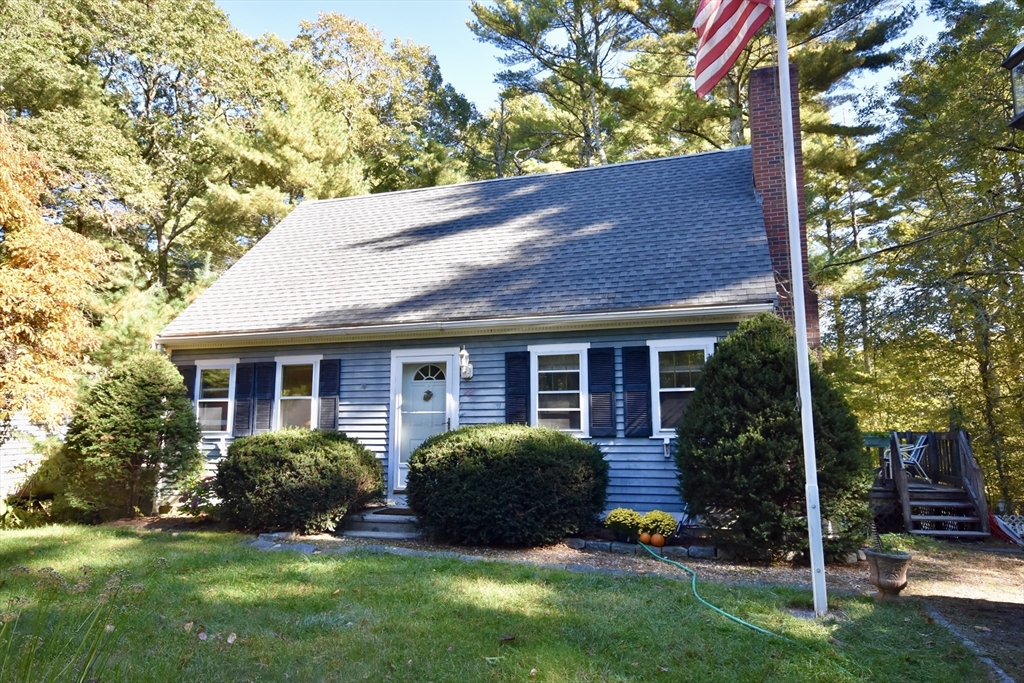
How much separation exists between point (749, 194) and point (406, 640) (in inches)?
365

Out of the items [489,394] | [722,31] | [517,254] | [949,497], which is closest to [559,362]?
[489,394]

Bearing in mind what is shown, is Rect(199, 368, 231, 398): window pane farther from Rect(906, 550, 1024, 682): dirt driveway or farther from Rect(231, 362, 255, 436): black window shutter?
Rect(906, 550, 1024, 682): dirt driveway

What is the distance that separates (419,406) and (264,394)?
2791 mm

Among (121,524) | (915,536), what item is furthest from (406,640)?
(915,536)

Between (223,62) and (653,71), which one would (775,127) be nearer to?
(653,71)

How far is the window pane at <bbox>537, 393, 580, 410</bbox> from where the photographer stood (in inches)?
381

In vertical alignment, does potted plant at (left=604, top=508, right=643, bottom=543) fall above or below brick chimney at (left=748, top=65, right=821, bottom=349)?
below

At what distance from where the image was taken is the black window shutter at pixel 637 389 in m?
9.20

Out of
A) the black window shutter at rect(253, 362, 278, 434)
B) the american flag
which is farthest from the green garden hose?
the black window shutter at rect(253, 362, 278, 434)

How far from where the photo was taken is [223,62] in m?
22.6

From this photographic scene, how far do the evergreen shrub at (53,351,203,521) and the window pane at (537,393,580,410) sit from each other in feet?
17.1

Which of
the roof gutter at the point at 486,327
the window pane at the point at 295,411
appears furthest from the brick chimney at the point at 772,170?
the window pane at the point at 295,411

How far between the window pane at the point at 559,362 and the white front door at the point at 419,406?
1.53 meters

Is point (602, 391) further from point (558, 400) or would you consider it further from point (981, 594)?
point (981, 594)
